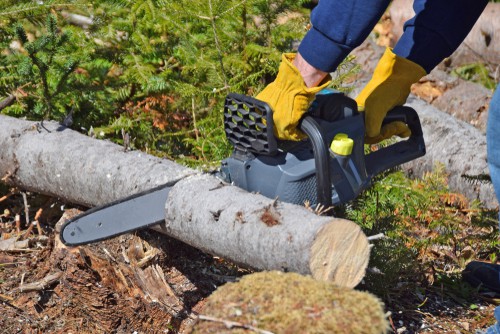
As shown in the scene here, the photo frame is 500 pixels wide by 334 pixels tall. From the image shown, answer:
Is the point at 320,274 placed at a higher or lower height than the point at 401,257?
higher

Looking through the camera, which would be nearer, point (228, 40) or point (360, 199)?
point (360, 199)

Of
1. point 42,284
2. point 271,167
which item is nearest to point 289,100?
point 271,167

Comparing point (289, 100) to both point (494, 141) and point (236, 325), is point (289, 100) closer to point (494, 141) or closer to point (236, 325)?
point (494, 141)

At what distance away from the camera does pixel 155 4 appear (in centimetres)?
432

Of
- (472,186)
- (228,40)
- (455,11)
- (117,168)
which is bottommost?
(472,186)

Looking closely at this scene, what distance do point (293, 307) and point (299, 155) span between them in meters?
0.91

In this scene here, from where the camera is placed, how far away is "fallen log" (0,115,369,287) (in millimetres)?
2371

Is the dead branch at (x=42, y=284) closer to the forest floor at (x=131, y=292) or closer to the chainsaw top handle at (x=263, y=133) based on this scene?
the forest floor at (x=131, y=292)

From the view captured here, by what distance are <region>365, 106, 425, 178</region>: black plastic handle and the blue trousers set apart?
0.75 feet

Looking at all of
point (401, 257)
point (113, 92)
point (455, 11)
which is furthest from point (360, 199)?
point (113, 92)

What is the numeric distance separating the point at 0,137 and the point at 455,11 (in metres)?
2.08

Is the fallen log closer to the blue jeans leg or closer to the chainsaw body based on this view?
the chainsaw body

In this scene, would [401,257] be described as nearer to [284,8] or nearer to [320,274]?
[320,274]

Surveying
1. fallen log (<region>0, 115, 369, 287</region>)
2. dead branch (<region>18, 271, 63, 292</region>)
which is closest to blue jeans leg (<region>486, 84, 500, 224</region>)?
fallen log (<region>0, 115, 369, 287</region>)
